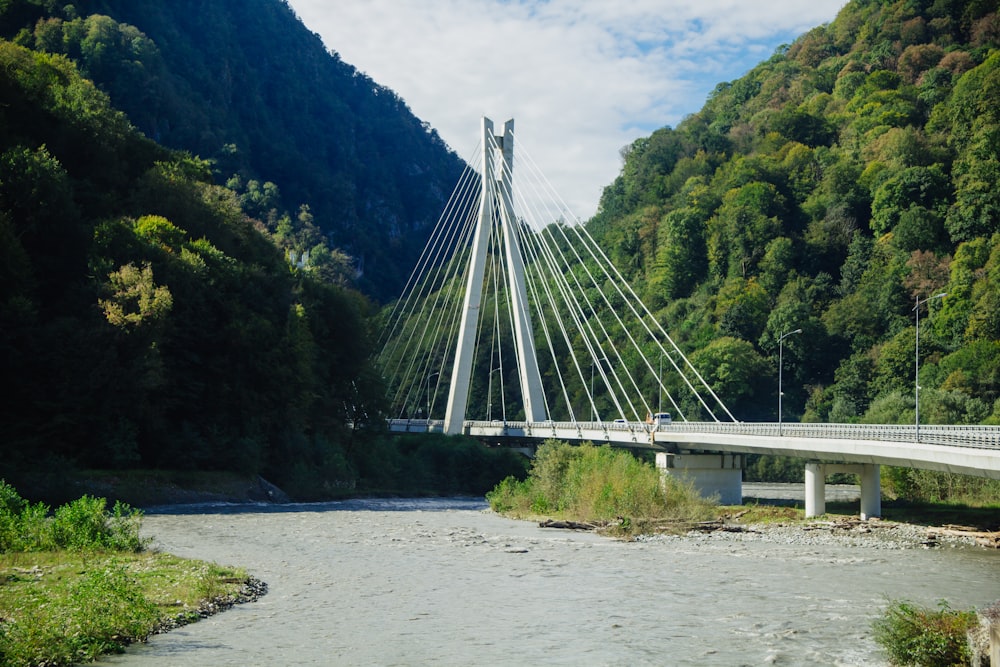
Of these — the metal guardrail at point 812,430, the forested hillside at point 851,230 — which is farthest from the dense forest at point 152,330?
the forested hillside at point 851,230

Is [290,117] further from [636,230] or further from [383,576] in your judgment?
[383,576]

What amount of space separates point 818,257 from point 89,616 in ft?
292

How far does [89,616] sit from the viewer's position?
16.0 metres

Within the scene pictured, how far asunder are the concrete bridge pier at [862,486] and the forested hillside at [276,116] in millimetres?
68625

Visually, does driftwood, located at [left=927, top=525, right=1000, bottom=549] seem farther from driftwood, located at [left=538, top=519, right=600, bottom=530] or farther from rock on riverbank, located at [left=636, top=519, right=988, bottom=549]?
driftwood, located at [left=538, top=519, right=600, bottom=530]

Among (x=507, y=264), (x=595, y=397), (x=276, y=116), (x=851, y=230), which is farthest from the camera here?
(x=276, y=116)

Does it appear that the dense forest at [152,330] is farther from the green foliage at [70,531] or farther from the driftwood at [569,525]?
the driftwood at [569,525]

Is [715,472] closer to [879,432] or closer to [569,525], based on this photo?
[879,432]

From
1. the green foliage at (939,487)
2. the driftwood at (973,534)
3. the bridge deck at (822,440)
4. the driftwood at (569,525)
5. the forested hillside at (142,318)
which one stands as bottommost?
the driftwood at (569,525)

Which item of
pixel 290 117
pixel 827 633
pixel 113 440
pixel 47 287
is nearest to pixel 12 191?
pixel 47 287

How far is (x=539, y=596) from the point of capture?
2289cm

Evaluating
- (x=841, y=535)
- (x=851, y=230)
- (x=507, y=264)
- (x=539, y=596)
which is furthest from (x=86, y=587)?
(x=851, y=230)

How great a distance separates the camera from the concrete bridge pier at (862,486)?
44000mm

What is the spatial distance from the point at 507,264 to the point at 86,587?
57.4m
